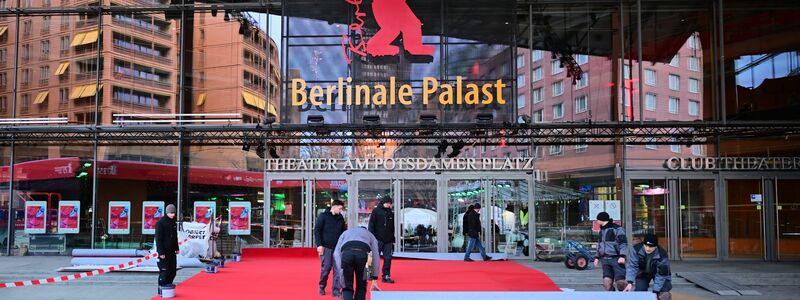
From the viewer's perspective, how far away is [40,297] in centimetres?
1130

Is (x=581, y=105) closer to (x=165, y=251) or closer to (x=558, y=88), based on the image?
(x=558, y=88)

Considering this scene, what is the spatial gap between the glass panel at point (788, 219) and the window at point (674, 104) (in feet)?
10.3

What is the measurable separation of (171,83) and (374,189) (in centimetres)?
614

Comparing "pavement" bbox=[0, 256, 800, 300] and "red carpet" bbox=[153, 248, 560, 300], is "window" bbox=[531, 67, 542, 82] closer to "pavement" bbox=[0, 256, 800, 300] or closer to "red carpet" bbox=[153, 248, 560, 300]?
"pavement" bbox=[0, 256, 800, 300]

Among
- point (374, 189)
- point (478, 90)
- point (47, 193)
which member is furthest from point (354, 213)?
point (47, 193)

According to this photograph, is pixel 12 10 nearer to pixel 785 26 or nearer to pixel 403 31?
pixel 403 31

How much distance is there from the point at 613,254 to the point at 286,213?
1053 centimetres

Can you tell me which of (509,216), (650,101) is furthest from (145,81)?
(650,101)

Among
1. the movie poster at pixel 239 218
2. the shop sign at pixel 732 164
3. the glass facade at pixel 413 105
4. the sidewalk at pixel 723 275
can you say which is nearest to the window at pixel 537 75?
the glass facade at pixel 413 105

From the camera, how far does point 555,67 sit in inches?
761

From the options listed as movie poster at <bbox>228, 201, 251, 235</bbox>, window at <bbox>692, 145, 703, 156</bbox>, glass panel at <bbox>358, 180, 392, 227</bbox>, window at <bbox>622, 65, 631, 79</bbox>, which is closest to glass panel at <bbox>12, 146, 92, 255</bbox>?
movie poster at <bbox>228, 201, 251, 235</bbox>

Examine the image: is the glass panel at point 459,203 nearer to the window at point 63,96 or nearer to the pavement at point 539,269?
the pavement at point 539,269

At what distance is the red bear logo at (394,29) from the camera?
1794cm

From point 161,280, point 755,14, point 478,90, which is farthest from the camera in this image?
point 755,14
